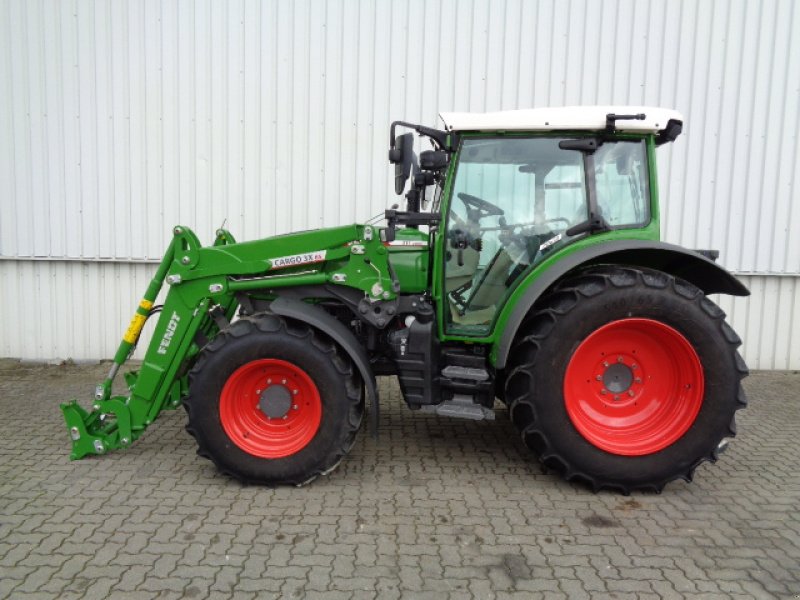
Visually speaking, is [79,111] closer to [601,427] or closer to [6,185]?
[6,185]

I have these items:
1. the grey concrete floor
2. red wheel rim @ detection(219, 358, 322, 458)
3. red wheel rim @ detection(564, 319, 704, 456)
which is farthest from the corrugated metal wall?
red wheel rim @ detection(564, 319, 704, 456)

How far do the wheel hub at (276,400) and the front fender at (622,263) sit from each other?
1220 mm

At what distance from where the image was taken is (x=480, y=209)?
353 cm

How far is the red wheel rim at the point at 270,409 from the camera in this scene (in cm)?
332

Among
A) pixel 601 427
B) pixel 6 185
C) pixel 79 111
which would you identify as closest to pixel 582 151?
pixel 601 427

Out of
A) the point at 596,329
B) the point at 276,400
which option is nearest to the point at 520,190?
the point at 596,329

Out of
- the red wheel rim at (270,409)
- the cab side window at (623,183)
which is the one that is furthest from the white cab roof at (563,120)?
the red wheel rim at (270,409)

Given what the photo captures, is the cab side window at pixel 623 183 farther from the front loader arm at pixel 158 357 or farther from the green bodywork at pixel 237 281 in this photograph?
the front loader arm at pixel 158 357

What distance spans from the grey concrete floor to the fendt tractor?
0.23 metres

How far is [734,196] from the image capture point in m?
6.01

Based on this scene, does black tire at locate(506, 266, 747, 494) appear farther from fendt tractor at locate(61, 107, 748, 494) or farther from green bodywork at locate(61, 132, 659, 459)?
green bodywork at locate(61, 132, 659, 459)

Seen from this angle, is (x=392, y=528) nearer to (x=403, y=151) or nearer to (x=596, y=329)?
(x=596, y=329)

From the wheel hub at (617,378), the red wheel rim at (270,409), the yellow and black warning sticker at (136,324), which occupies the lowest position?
the red wheel rim at (270,409)

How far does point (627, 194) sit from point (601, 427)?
1.37m
